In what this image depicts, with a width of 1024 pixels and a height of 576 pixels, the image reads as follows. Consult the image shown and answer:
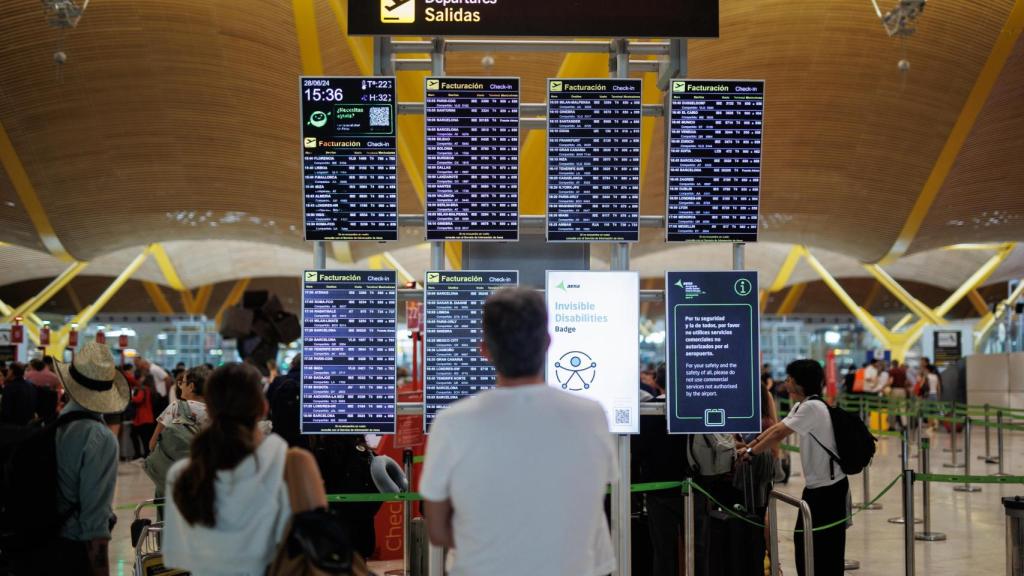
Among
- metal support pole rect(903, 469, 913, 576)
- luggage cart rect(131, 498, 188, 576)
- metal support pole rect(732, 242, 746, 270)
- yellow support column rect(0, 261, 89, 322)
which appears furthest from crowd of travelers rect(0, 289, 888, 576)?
yellow support column rect(0, 261, 89, 322)

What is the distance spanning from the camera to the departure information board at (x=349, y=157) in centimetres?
588

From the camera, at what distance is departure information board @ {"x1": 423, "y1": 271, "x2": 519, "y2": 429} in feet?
19.5

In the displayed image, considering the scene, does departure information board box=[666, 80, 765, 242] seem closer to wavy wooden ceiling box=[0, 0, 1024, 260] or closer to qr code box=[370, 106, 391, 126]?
qr code box=[370, 106, 391, 126]

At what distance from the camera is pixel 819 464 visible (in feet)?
21.3

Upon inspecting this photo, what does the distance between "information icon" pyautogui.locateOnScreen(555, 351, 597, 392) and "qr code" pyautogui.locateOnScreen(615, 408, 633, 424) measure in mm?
224

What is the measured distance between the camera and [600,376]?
234 inches

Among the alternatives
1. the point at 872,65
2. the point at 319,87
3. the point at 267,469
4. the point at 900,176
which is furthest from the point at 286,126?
the point at 267,469

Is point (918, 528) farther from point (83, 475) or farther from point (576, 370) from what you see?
point (83, 475)

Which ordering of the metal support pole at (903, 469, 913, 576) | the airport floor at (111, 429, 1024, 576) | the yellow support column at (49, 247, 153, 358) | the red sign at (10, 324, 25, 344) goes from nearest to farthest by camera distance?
the metal support pole at (903, 469, 913, 576)
the airport floor at (111, 429, 1024, 576)
the red sign at (10, 324, 25, 344)
the yellow support column at (49, 247, 153, 358)

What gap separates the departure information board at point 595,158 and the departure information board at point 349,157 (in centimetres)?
94

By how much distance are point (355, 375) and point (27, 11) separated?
1826 centimetres

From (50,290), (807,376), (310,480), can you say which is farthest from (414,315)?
(50,290)

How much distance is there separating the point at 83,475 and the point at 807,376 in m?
4.25

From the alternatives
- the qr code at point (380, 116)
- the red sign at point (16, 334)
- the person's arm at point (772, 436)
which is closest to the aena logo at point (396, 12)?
the qr code at point (380, 116)
